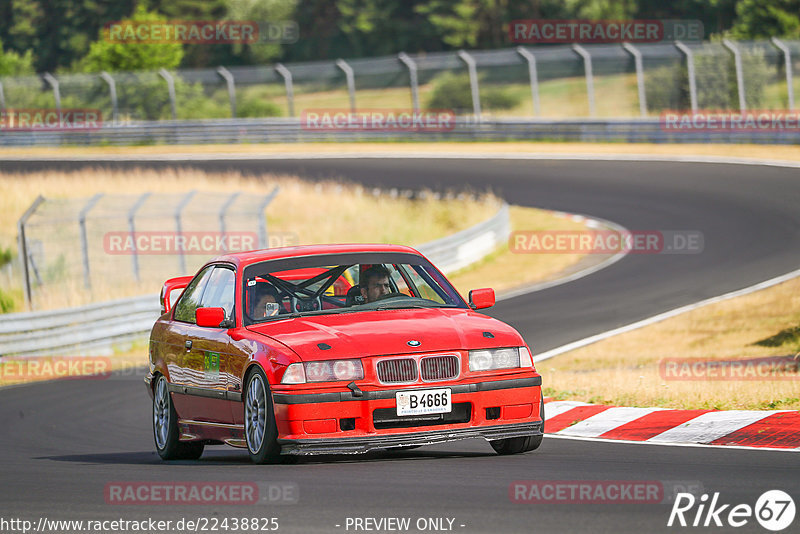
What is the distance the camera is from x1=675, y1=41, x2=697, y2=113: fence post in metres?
38.8

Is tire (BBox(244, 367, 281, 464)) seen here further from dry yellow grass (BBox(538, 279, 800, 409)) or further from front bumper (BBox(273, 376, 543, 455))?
dry yellow grass (BBox(538, 279, 800, 409))

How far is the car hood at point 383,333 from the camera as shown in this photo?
7723 mm

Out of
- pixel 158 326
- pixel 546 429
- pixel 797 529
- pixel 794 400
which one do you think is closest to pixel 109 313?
pixel 158 326

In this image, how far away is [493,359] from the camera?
7965 mm

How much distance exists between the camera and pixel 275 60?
96.1m

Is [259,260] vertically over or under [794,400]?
over

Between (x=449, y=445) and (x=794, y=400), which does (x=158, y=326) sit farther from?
(x=794, y=400)

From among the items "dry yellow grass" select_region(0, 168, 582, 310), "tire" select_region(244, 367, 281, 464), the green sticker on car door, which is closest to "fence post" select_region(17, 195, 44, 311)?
"dry yellow grass" select_region(0, 168, 582, 310)

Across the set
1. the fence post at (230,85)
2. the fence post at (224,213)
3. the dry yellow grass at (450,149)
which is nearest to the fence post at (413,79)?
the dry yellow grass at (450,149)

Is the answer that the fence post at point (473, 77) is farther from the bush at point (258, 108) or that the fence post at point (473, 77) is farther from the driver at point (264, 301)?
the driver at point (264, 301)

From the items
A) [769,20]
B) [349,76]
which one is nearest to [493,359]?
[349,76]

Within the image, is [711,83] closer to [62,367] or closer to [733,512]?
[62,367]

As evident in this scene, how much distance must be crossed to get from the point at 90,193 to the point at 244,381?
2719 centimetres

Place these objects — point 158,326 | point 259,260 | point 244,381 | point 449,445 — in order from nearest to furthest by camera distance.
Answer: point 244,381 < point 259,260 < point 449,445 < point 158,326
